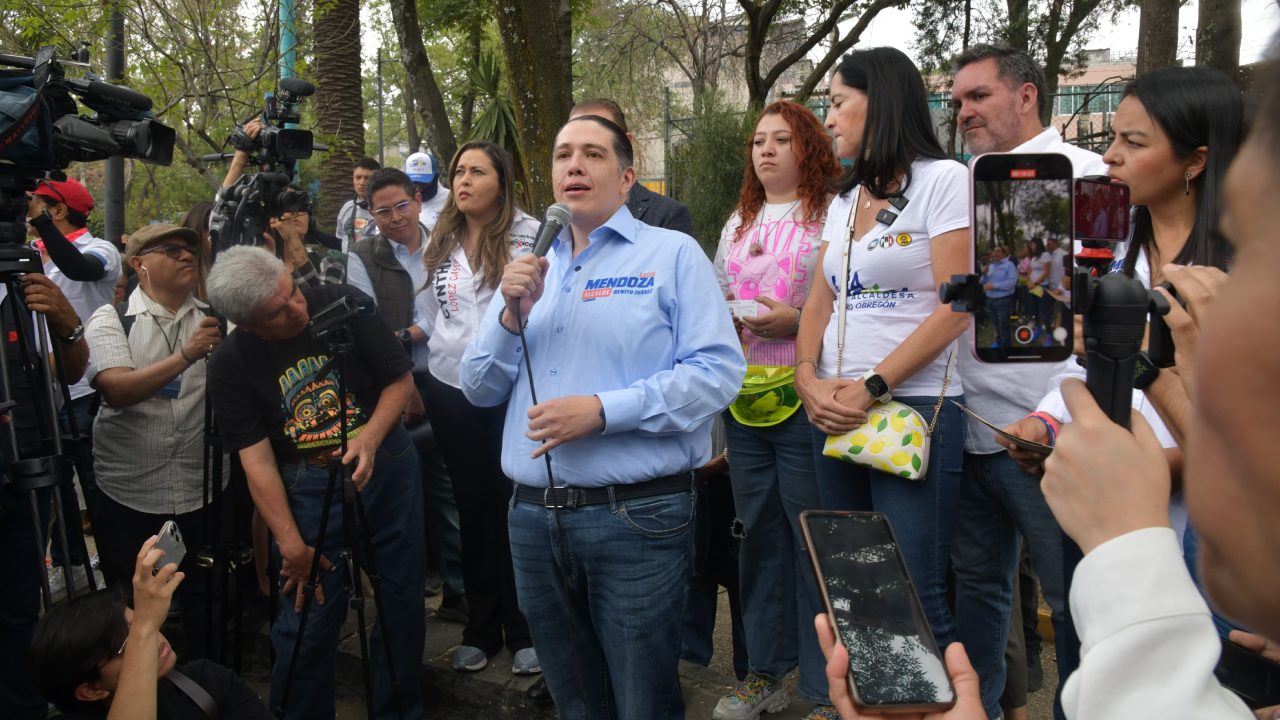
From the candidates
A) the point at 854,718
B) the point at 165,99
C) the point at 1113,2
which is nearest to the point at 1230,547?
the point at 854,718

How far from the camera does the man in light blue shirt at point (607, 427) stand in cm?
275

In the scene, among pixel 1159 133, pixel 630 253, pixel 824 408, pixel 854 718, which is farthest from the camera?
pixel 824 408

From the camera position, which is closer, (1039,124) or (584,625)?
(584,625)

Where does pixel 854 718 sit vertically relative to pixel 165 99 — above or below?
below

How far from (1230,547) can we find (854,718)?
0.81 metres

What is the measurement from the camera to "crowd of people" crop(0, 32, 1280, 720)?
2639 millimetres

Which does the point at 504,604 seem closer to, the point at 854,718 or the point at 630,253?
the point at 630,253

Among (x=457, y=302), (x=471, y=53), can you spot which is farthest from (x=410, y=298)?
(x=471, y=53)

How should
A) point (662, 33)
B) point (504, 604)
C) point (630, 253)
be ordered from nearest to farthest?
1. point (630, 253)
2. point (504, 604)
3. point (662, 33)

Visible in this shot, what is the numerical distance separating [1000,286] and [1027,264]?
0.06 metres

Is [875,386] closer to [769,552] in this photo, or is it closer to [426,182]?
[769,552]

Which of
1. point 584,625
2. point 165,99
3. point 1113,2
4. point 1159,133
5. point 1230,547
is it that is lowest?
point 584,625

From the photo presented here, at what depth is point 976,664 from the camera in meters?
3.26

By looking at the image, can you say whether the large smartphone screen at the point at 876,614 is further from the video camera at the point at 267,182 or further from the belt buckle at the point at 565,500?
the video camera at the point at 267,182
